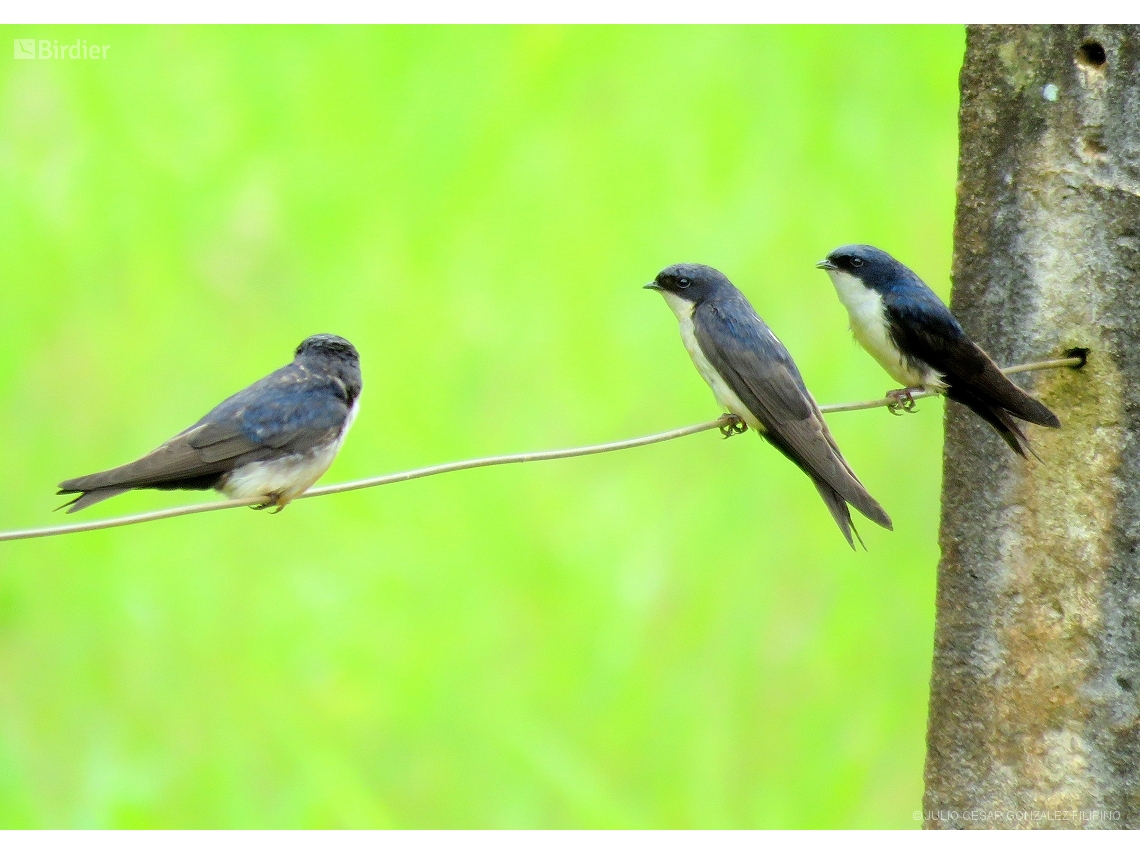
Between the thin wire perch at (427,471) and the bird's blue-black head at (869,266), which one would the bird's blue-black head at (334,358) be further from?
the bird's blue-black head at (869,266)

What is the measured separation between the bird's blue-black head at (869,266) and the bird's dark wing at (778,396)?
0.40m

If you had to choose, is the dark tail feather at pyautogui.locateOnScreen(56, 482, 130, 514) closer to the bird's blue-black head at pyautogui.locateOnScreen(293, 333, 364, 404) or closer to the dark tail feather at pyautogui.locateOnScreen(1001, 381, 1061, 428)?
the bird's blue-black head at pyautogui.locateOnScreen(293, 333, 364, 404)

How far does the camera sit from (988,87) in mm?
3352

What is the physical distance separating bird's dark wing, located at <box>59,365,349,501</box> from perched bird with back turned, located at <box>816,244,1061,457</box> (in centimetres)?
195

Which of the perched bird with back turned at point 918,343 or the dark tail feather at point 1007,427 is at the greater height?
the perched bird with back turned at point 918,343

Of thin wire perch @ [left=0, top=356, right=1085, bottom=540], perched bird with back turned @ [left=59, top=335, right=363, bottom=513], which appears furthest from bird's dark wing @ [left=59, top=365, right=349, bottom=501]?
thin wire perch @ [left=0, top=356, right=1085, bottom=540]

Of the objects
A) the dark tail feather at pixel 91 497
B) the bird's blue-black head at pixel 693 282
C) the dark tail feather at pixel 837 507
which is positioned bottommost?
the dark tail feather at pixel 837 507

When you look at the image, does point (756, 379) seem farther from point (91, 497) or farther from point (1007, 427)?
point (91, 497)

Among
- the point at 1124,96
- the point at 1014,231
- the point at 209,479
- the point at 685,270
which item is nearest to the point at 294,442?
the point at 209,479

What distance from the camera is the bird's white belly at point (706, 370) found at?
12.8ft

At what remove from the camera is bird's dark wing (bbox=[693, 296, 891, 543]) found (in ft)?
11.4

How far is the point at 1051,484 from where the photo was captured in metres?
3.18

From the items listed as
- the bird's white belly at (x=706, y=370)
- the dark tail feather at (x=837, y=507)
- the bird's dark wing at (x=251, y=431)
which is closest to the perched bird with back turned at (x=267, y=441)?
the bird's dark wing at (x=251, y=431)

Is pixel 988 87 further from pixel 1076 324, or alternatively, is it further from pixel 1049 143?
pixel 1076 324
